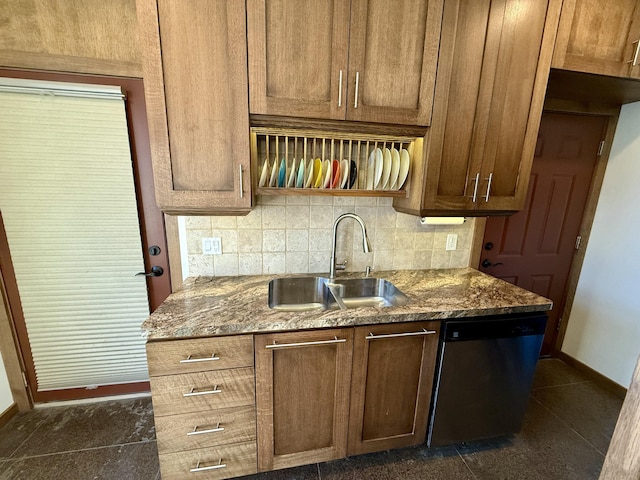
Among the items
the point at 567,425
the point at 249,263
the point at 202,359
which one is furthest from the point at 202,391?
the point at 567,425

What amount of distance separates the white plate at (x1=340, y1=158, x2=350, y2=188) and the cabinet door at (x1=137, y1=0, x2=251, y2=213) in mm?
510

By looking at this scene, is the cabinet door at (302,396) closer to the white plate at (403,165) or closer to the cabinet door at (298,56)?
the white plate at (403,165)

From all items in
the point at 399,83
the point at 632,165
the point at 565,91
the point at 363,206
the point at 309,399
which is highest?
the point at 565,91

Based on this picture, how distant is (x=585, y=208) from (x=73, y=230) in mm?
3839

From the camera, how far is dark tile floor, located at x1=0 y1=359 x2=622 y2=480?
57.1 inches

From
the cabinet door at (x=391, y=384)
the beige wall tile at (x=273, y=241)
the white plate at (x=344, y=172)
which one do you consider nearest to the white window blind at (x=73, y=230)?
the beige wall tile at (x=273, y=241)

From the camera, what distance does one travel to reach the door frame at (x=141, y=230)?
154cm

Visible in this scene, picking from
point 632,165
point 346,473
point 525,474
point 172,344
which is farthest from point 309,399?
point 632,165

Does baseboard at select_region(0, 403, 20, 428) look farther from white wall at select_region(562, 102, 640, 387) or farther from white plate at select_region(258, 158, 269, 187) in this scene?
white wall at select_region(562, 102, 640, 387)

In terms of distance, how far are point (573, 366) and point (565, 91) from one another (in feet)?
7.56

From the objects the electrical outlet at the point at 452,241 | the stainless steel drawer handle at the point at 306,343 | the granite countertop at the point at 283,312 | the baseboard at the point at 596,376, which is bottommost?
the baseboard at the point at 596,376

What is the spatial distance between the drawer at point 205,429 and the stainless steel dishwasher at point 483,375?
1006mm

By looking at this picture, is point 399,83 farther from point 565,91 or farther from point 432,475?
point 432,475

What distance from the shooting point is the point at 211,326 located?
1.13 metres
